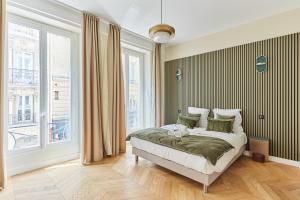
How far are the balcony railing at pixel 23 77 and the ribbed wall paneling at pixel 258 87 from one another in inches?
138

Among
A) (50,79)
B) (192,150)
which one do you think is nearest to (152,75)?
(50,79)

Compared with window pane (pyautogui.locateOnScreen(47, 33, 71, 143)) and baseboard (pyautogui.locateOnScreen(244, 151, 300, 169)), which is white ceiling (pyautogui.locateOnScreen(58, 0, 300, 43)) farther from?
baseboard (pyautogui.locateOnScreen(244, 151, 300, 169))

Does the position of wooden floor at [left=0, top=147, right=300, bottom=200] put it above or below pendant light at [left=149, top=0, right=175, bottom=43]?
below

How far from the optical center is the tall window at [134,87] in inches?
182

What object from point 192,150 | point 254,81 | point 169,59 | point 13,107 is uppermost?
point 169,59

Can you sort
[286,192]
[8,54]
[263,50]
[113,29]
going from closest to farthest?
[286,192]
[8,54]
[263,50]
[113,29]

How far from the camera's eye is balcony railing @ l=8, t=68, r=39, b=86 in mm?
2809

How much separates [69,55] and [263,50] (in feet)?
12.7

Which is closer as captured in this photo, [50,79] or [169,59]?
[50,79]

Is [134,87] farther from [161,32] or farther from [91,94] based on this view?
[161,32]

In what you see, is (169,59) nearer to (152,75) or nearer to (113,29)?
(152,75)

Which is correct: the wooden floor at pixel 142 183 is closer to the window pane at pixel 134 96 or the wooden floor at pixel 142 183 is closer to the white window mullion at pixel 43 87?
the white window mullion at pixel 43 87

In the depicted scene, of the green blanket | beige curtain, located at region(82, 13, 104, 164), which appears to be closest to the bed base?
the green blanket

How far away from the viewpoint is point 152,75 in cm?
490
